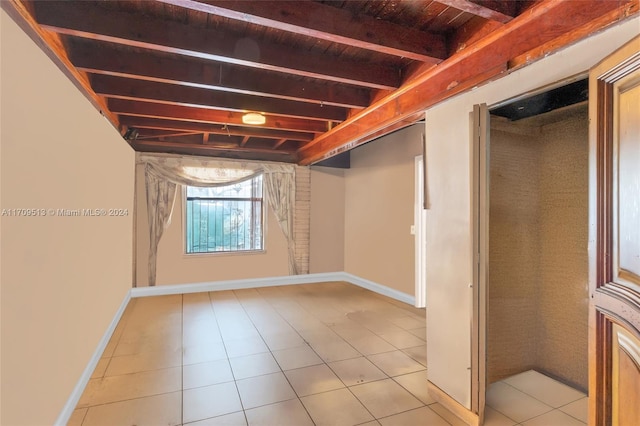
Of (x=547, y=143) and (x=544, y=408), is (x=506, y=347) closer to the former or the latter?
(x=544, y=408)

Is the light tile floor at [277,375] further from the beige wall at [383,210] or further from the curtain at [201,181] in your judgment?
the curtain at [201,181]

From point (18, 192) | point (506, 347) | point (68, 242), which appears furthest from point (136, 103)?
point (506, 347)

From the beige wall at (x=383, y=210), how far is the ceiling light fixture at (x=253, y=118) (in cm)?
212

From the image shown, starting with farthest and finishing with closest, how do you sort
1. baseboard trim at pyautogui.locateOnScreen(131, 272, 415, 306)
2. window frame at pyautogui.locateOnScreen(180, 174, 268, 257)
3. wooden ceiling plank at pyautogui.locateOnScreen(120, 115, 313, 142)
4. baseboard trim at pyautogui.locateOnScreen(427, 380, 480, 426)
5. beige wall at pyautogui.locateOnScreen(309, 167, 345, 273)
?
beige wall at pyautogui.locateOnScreen(309, 167, 345, 273) → window frame at pyautogui.locateOnScreen(180, 174, 268, 257) → baseboard trim at pyautogui.locateOnScreen(131, 272, 415, 306) → wooden ceiling plank at pyautogui.locateOnScreen(120, 115, 313, 142) → baseboard trim at pyautogui.locateOnScreen(427, 380, 480, 426)

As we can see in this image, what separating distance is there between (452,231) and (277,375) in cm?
171

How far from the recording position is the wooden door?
1.08 metres

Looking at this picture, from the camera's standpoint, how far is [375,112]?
10.2 feet

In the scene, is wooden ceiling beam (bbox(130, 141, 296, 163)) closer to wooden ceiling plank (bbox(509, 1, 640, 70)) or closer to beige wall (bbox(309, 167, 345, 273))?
beige wall (bbox(309, 167, 345, 273))

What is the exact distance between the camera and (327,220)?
6.05m

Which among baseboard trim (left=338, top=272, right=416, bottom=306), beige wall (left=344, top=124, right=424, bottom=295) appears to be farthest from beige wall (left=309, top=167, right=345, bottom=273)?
baseboard trim (left=338, top=272, right=416, bottom=306)

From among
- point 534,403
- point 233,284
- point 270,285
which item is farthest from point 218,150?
point 534,403

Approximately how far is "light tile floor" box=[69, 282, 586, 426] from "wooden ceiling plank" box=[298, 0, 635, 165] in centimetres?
210

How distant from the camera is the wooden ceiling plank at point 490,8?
152 cm

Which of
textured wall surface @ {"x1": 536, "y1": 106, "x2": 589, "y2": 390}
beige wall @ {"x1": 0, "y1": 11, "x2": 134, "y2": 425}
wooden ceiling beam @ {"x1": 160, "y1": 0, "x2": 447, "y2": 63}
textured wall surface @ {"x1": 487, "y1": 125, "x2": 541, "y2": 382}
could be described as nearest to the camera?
beige wall @ {"x1": 0, "y1": 11, "x2": 134, "y2": 425}
